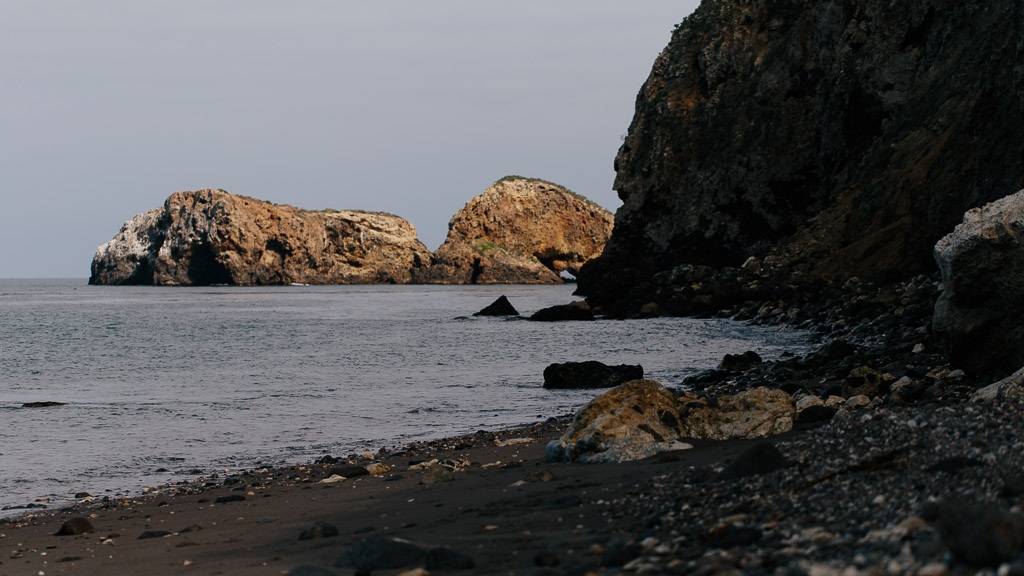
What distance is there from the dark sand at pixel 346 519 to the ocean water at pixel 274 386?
1897 millimetres

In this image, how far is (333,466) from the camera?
40.1 ft

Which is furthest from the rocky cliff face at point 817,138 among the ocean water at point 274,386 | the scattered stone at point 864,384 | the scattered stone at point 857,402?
the scattered stone at point 857,402

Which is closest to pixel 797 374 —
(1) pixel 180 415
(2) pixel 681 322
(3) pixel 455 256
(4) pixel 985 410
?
(4) pixel 985 410

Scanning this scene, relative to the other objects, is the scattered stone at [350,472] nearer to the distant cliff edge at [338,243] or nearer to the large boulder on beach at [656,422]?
the large boulder on beach at [656,422]

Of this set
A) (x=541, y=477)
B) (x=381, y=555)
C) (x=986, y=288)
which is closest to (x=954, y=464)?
(x=381, y=555)

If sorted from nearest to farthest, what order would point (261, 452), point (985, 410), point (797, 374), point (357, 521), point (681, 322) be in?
point (985, 410), point (357, 521), point (261, 452), point (797, 374), point (681, 322)

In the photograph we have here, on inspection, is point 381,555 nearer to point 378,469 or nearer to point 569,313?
point 378,469

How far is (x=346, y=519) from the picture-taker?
7.79m

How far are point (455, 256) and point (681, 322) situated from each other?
110054 millimetres

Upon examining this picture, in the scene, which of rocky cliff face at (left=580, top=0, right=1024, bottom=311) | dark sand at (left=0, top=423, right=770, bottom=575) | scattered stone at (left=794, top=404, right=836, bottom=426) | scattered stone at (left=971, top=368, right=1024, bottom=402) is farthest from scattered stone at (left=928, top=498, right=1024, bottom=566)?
rocky cliff face at (left=580, top=0, right=1024, bottom=311)

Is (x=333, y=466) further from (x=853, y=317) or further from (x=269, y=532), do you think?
(x=853, y=317)

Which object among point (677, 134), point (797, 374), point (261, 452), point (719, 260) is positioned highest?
point (677, 134)

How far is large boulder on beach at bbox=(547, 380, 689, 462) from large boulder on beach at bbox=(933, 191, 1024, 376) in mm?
3734

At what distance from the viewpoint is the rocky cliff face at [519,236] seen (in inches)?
5728
